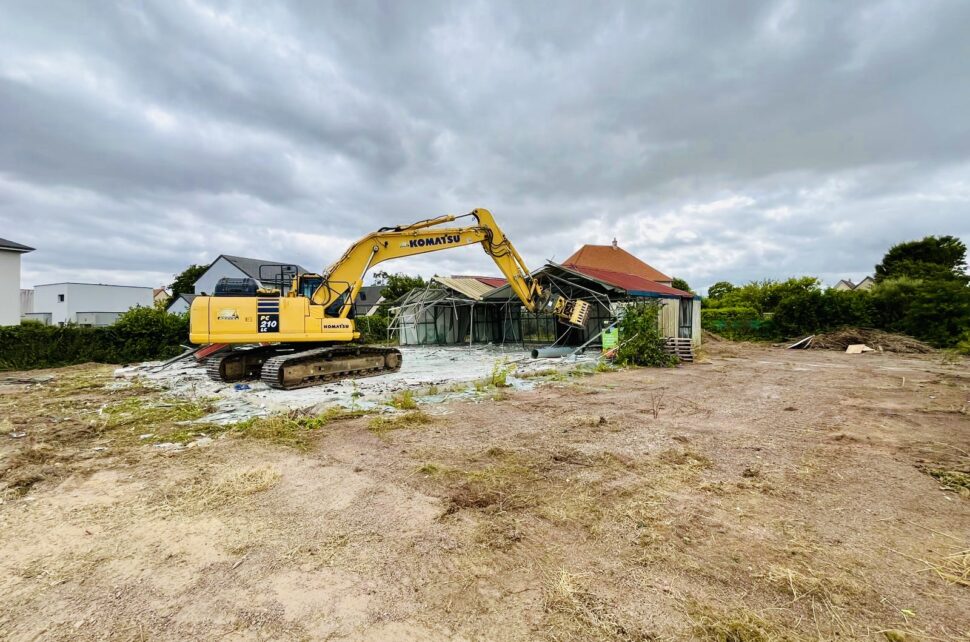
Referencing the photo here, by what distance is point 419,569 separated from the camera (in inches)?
114

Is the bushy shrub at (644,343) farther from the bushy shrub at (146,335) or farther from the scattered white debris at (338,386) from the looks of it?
the bushy shrub at (146,335)

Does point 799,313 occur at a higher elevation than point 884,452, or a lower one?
higher

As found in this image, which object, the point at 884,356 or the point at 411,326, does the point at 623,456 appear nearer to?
the point at 884,356

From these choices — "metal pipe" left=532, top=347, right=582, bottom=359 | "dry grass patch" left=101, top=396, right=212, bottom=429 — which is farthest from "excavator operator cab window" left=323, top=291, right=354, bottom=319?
"metal pipe" left=532, top=347, right=582, bottom=359

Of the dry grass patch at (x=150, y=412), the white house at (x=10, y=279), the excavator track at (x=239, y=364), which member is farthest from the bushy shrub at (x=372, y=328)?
the dry grass patch at (x=150, y=412)

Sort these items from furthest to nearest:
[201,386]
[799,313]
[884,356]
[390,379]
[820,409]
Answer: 1. [799,313]
2. [884,356]
3. [390,379]
4. [201,386]
5. [820,409]

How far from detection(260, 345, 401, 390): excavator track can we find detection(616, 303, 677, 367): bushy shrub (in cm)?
704

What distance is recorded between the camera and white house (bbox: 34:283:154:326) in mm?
41594

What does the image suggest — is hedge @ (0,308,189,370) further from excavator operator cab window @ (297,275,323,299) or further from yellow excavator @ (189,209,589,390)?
excavator operator cab window @ (297,275,323,299)

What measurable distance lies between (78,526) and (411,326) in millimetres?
20922

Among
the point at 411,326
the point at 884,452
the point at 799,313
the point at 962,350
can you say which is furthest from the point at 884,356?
the point at 411,326

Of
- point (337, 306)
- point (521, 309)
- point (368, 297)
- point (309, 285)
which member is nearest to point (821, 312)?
point (521, 309)

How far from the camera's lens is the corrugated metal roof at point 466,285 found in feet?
74.0

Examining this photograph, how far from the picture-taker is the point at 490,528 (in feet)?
11.2
